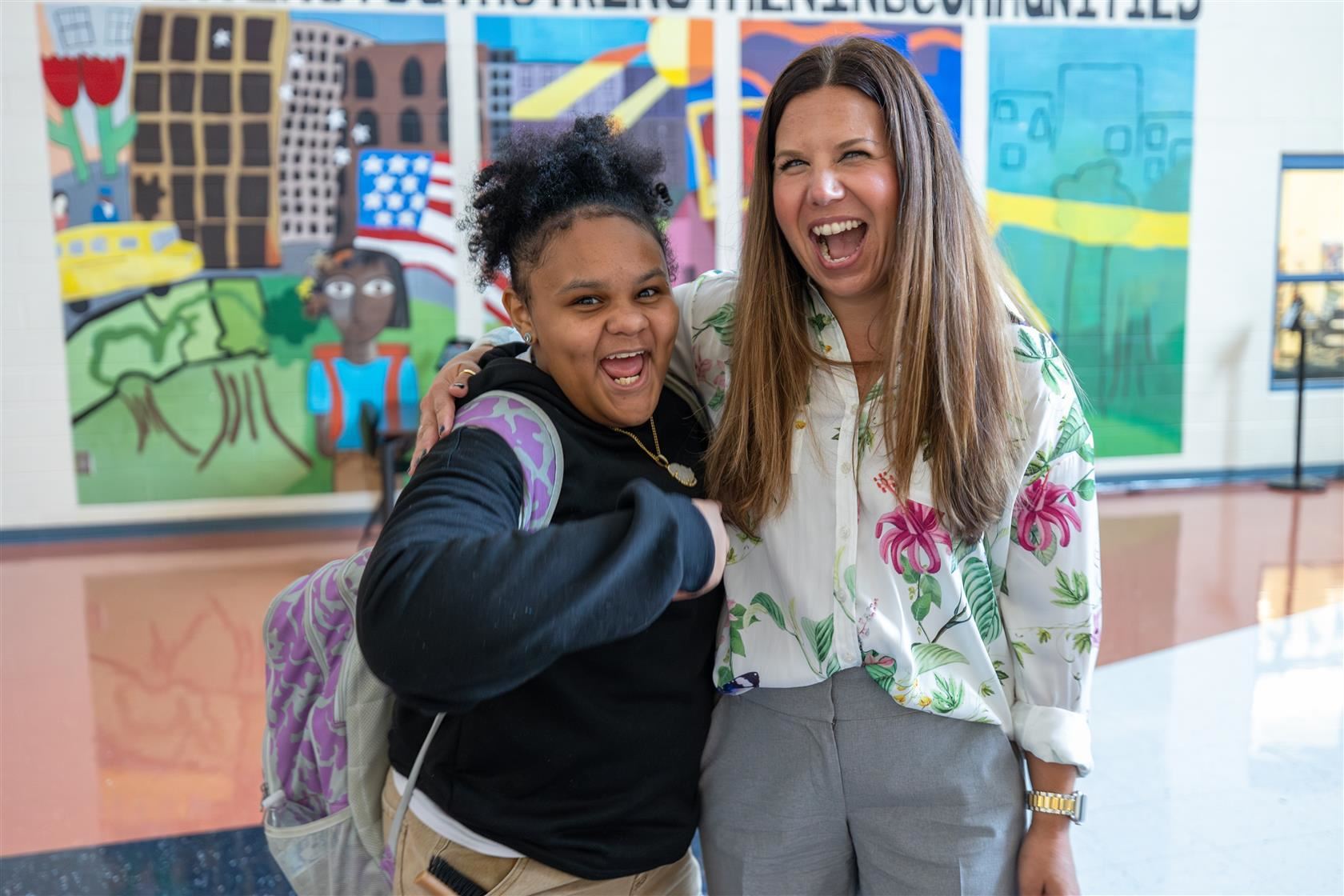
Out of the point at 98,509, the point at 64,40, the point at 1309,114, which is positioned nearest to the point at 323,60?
the point at 64,40

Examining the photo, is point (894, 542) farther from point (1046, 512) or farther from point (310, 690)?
point (310, 690)

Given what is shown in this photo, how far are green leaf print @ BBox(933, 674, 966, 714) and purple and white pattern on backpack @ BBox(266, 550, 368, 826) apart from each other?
Answer: 73 cm

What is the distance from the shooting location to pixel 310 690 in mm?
1338

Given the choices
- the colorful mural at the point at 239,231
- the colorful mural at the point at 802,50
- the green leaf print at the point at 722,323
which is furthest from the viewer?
the colorful mural at the point at 802,50

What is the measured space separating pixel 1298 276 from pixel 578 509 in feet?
24.0

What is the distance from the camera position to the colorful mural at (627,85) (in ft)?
19.6

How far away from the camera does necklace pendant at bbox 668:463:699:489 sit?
1333 mm

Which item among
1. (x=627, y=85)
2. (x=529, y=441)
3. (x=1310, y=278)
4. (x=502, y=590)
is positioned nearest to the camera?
(x=502, y=590)

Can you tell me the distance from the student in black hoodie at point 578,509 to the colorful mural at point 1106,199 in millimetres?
5653

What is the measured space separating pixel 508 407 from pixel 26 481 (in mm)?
5775

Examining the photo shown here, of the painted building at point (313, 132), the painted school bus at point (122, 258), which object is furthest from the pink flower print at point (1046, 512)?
the painted school bus at point (122, 258)

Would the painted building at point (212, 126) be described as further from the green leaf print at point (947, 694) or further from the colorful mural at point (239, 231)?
the green leaf print at point (947, 694)

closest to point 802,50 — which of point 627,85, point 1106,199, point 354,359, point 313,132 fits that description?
point 627,85

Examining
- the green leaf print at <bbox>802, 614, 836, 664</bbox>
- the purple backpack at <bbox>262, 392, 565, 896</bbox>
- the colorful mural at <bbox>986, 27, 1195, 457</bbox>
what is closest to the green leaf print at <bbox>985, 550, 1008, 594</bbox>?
the green leaf print at <bbox>802, 614, 836, 664</bbox>
